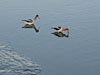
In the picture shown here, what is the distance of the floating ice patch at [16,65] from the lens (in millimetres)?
20000

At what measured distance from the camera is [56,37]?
91.0ft

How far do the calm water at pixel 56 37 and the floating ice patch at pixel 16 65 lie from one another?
2.08ft

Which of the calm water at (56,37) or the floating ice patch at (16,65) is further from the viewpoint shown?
the calm water at (56,37)

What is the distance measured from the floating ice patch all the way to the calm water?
24.9 inches

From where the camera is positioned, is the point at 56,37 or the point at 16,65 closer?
the point at 16,65

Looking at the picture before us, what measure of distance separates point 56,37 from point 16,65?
7.64 metres

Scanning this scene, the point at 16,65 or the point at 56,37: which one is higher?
the point at 56,37

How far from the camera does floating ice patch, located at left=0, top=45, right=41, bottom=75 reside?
20.0 meters

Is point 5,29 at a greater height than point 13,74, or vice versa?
point 5,29

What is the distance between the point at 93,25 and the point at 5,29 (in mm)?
8535

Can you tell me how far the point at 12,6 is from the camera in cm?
3741

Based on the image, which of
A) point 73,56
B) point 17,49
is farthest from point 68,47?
point 17,49

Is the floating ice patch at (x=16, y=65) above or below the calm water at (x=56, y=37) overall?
below

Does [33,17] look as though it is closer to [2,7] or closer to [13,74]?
[2,7]
